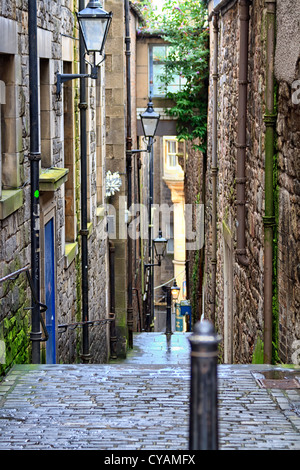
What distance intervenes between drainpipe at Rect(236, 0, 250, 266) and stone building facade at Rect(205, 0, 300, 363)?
0.10ft

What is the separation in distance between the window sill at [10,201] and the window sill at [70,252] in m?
2.81

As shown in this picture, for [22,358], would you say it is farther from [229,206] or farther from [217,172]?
[217,172]

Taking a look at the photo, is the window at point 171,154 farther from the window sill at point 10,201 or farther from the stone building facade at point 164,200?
the window sill at point 10,201

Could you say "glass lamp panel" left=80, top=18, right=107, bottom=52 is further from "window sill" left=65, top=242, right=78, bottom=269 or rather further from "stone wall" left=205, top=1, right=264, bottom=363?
"window sill" left=65, top=242, right=78, bottom=269

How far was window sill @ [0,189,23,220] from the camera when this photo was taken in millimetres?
5926

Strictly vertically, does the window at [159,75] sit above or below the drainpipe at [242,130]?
above

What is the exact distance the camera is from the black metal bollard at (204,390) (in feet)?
7.86

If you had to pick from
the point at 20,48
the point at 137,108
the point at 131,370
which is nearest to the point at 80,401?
the point at 131,370

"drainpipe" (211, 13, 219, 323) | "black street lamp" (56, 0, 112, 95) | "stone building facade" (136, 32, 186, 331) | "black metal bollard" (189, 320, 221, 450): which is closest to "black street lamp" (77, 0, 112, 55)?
"black street lamp" (56, 0, 112, 95)

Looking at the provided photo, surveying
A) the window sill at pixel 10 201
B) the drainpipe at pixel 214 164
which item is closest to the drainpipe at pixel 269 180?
the window sill at pixel 10 201

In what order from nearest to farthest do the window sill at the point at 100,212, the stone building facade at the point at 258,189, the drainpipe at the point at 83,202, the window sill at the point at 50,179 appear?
the stone building facade at the point at 258,189 → the window sill at the point at 50,179 → the drainpipe at the point at 83,202 → the window sill at the point at 100,212

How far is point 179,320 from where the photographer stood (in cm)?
2386

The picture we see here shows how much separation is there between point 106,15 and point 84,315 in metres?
3.76

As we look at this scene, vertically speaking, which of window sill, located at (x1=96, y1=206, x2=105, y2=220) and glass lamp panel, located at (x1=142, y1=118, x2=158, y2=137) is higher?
glass lamp panel, located at (x1=142, y1=118, x2=158, y2=137)
